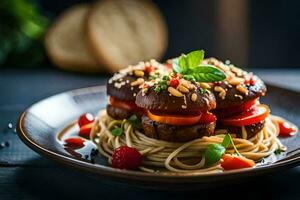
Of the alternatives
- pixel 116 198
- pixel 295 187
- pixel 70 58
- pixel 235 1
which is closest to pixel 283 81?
pixel 235 1

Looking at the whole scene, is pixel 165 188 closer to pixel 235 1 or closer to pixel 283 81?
pixel 283 81

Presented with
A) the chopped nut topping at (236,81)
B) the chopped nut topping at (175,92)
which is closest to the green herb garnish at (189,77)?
the chopped nut topping at (175,92)

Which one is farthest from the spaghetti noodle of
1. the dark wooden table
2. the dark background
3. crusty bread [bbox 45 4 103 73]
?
the dark background

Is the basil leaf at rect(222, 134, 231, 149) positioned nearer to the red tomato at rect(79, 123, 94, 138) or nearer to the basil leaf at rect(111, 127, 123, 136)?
the basil leaf at rect(111, 127, 123, 136)

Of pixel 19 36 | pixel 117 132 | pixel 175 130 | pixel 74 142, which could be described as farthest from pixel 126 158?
pixel 19 36

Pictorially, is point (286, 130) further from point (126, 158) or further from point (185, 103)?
point (126, 158)
